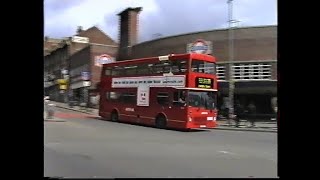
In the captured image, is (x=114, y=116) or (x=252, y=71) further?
(x=252, y=71)

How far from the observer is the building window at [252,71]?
122 ft

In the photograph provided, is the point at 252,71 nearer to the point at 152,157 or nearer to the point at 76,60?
the point at 152,157

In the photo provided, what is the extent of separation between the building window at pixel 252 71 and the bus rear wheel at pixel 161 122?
11957 mm

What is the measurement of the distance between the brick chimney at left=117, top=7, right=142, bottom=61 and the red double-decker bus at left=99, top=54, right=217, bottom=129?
2215 cm

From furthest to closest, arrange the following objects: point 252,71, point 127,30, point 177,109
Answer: point 127,30 → point 252,71 → point 177,109

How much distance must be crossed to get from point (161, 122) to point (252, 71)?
1230 cm

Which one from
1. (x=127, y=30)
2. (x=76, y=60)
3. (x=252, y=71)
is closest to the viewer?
(x=252, y=71)

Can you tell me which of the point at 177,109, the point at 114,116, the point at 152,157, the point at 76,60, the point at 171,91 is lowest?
the point at 152,157

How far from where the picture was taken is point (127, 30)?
53.5 metres

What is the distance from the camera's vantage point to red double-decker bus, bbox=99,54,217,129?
26562 mm

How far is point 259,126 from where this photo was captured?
104 feet

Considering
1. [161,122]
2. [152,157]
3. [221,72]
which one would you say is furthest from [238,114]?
[152,157]
